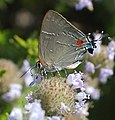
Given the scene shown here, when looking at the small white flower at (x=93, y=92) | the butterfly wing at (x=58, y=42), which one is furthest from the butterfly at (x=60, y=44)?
the small white flower at (x=93, y=92)

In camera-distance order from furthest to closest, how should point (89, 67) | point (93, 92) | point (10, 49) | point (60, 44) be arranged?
1. point (10, 49)
2. point (93, 92)
3. point (89, 67)
4. point (60, 44)

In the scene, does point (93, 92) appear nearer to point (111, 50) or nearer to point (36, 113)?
point (111, 50)

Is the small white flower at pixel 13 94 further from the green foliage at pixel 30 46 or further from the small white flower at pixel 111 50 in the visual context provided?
the small white flower at pixel 111 50

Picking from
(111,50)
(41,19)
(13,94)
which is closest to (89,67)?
(111,50)

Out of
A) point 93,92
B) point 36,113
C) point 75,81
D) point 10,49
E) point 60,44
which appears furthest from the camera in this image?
point 10,49

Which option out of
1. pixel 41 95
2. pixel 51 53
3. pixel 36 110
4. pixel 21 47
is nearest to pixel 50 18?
pixel 51 53

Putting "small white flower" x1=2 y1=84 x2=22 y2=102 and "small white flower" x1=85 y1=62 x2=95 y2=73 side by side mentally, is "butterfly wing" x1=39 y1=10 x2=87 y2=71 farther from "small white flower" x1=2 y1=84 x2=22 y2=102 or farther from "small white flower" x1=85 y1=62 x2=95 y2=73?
"small white flower" x1=2 y1=84 x2=22 y2=102

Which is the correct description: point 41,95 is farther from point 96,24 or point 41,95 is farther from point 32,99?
point 96,24
